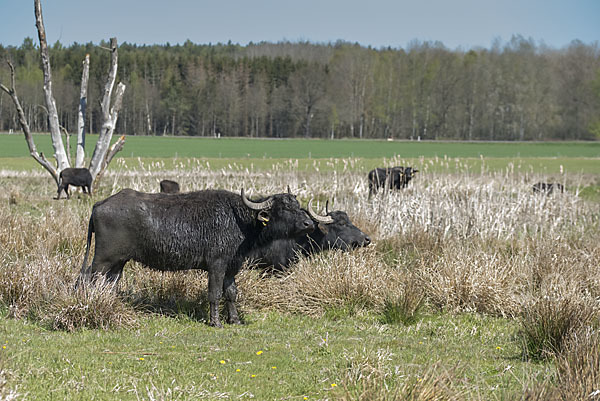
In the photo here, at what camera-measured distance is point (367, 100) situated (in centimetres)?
11662

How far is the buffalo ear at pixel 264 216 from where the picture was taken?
8.59 metres

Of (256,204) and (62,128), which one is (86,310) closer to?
(256,204)

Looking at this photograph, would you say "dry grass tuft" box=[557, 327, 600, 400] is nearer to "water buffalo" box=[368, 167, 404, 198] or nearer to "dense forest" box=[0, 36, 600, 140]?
"water buffalo" box=[368, 167, 404, 198]

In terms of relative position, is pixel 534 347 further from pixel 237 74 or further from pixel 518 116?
pixel 237 74

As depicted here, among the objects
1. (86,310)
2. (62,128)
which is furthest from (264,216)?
(62,128)

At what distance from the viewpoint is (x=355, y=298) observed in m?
9.37

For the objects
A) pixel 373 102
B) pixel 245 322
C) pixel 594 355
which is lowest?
pixel 245 322

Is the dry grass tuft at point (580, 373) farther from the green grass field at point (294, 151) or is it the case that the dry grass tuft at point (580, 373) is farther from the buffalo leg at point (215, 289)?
the green grass field at point (294, 151)

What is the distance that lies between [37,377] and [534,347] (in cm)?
513

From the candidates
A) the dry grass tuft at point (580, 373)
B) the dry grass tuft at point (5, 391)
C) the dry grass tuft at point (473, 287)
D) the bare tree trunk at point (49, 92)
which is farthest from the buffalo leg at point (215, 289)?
the bare tree trunk at point (49, 92)

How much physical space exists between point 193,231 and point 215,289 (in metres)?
0.82

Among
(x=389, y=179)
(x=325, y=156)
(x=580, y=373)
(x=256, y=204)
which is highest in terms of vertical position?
(x=256, y=204)

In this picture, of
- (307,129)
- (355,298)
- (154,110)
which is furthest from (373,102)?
(355,298)

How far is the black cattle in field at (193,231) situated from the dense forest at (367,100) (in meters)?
102
